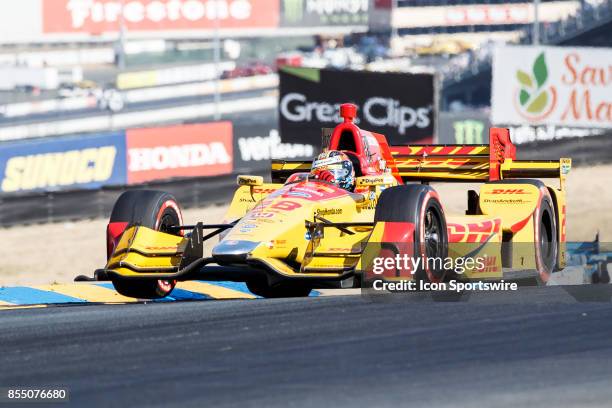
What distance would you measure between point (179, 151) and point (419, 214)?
1902 cm

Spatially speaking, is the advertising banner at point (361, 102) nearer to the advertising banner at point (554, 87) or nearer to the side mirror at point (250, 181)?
the advertising banner at point (554, 87)

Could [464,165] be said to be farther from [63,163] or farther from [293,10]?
[293,10]

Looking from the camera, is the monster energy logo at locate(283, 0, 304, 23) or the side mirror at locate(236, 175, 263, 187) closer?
the side mirror at locate(236, 175, 263, 187)

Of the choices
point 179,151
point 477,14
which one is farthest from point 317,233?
point 477,14

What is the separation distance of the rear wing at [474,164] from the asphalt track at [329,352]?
9.92 feet

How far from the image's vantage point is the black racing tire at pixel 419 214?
35.3 feet

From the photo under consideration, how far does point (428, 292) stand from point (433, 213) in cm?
67

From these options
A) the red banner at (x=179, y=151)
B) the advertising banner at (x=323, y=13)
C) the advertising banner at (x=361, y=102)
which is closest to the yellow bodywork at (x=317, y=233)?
the red banner at (x=179, y=151)

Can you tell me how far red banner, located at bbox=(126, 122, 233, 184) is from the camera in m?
28.4

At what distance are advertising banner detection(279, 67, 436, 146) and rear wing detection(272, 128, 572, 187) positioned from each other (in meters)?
14.7

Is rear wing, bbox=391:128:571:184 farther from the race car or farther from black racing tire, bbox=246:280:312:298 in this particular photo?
black racing tire, bbox=246:280:312:298

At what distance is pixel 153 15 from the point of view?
81.2m

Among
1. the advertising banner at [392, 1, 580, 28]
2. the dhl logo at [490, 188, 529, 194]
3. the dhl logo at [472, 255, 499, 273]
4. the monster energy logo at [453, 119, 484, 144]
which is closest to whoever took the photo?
the dhl logo at [472, 255, 499, 273]

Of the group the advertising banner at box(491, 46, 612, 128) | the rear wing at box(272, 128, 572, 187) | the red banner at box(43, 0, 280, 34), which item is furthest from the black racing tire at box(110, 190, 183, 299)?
the red banner at box(43, 0, 280, 34)
